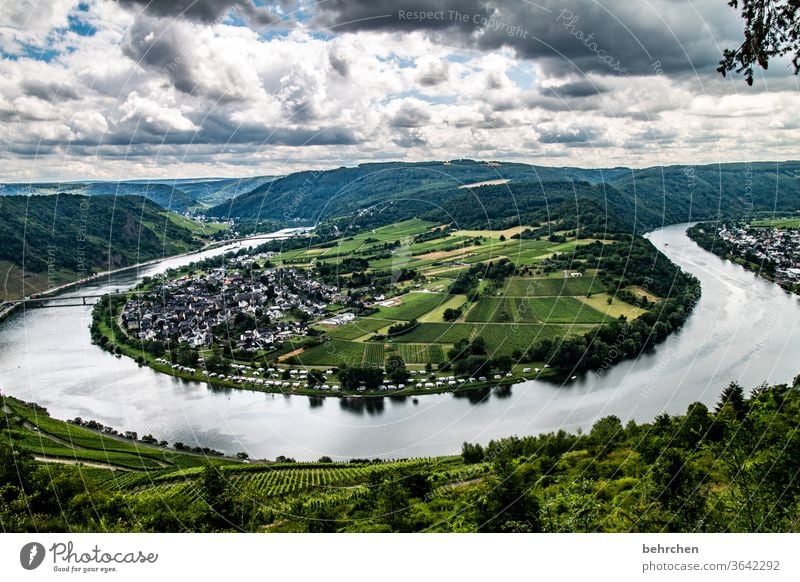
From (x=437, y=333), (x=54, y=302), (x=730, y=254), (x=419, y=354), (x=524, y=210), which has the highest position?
(x=524, y=210)

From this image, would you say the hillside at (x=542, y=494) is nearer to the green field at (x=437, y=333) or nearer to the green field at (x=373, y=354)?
the green field at (x=373, y=354)

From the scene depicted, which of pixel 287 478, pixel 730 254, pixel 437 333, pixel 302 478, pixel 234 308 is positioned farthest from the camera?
pixel 730 254

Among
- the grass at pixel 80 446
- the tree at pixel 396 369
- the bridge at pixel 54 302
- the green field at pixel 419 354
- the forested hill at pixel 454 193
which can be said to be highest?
the forested hill at pixel 454 193

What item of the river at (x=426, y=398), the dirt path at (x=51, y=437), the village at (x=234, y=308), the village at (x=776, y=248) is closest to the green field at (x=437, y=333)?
the river at (x=426, y=398)

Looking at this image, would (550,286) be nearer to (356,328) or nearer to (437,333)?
(437,333)

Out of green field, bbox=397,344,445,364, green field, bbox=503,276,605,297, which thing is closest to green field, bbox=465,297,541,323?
green field, bbox=503,276,605,297

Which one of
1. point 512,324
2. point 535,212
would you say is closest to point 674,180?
point 535,212

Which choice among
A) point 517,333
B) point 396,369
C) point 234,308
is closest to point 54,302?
point 234,308
